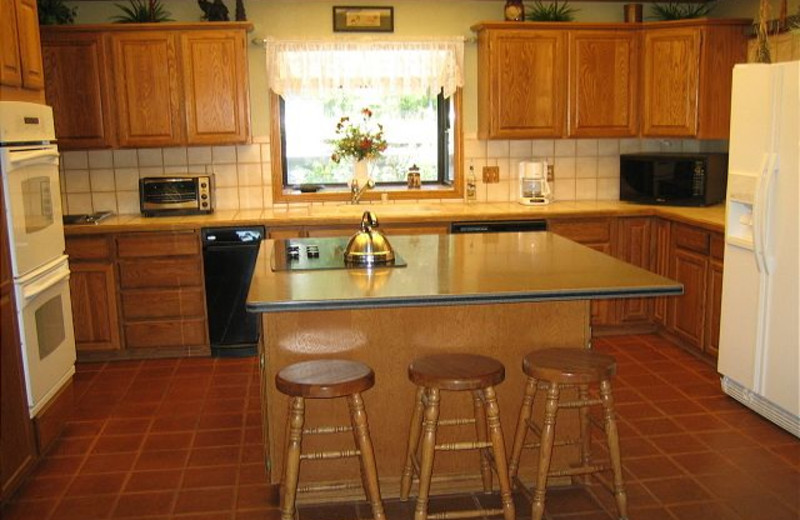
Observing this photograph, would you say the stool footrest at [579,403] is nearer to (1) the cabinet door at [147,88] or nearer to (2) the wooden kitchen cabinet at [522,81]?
(2) the wooden kitchen cabinet at [522,81]

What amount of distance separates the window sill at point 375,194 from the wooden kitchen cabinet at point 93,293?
1234 mm

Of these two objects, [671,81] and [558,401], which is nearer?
[558,401]

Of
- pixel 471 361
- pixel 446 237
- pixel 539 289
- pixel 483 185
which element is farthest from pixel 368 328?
pixel 483 185

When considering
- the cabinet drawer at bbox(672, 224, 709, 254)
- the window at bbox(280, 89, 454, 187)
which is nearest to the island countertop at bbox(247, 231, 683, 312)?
the cabinet drawer at bbox(672, 224, 709, 254)

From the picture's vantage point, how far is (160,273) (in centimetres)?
468

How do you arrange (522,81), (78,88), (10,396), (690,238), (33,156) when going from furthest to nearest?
(522,81), (78,88), (690,238), (33,156), (10,396)

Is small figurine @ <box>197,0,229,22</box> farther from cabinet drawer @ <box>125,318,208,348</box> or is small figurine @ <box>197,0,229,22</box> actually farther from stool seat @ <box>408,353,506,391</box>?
stool seat @ <box>408,353,506,391</box>

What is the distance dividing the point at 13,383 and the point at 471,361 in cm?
181

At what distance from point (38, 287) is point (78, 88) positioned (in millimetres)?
A: 1974

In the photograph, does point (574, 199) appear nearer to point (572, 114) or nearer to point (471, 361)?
point (572, 114)

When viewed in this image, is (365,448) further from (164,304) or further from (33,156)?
(164,304)

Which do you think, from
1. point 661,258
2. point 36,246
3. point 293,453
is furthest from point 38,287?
point 661,258

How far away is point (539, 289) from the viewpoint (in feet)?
8.16

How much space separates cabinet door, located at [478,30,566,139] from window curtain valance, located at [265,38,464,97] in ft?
0.88
